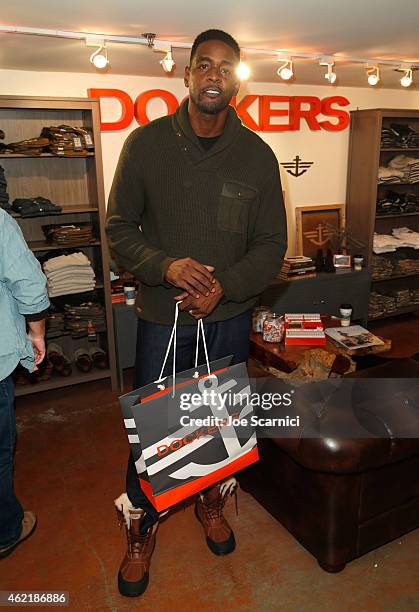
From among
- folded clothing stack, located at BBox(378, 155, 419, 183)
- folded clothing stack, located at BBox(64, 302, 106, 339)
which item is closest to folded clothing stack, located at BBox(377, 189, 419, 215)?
folded clothing stack, located at BBox(378, 155, 419, 183)

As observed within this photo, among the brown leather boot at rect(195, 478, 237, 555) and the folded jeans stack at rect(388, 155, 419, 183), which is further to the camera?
the folded jeans stack at rect(388, 155, 419, 183)

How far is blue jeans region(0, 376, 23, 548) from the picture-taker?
1.90 metres

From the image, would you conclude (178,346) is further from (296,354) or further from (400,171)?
(400,171)

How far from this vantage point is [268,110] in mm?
4332

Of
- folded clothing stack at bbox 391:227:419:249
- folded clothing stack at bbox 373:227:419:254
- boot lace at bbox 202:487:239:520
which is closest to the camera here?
boot lace at bbox 202:487:239:520

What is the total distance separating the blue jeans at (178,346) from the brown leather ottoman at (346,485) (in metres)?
0.40

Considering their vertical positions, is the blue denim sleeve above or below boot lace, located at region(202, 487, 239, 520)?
above

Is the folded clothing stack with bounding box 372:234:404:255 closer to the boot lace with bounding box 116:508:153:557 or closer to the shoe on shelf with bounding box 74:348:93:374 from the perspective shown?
the shoe on shelf with bounding box 74:348:93:374

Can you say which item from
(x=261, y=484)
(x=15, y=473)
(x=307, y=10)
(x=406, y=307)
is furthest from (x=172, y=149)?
(x=406, y=307)

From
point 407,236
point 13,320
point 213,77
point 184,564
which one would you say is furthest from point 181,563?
point 407,236

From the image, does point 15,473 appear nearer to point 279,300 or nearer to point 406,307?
point 279,300

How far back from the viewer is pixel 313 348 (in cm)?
314

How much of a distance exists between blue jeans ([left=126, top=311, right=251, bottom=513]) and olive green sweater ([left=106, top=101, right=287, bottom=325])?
0.05 m

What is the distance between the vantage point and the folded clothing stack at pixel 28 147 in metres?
3.25
